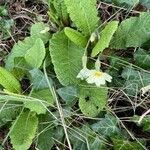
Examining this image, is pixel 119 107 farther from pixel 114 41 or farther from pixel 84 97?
pixel 114 41

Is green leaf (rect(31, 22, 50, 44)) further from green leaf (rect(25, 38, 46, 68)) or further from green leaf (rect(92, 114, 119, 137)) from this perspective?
green leaf (rect(92, 114, 119, 137))

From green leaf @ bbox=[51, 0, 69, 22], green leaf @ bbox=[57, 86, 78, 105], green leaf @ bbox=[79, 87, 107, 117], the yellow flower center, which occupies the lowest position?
green leaf @ bbox=[79, 87, 107, 117]

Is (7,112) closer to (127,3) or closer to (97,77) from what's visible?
(97,77)

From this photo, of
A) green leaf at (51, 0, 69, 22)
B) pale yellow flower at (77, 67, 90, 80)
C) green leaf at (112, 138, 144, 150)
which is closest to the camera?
green leaf at (112, 138, 144, 150)

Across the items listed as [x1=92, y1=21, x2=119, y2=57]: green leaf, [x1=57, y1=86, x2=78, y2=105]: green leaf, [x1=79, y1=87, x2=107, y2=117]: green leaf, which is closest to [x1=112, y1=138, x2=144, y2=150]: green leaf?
[x1=79, y1=87, x2=107, y2=117]: green leaf

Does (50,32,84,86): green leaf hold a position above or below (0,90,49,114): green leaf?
above

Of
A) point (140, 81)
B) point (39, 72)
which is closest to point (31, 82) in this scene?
point (39, 72)
